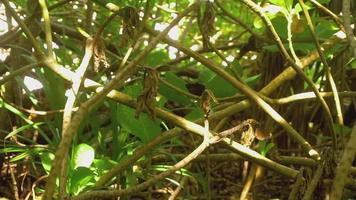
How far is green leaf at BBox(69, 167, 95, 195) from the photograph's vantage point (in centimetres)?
102

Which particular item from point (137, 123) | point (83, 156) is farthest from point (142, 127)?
point (83, 156)

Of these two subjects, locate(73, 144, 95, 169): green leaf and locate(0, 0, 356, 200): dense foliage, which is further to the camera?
locate(73, 144, 95, 169): green leaf

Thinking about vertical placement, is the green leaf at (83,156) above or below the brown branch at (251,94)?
below

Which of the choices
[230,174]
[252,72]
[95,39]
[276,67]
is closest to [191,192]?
[230,174]

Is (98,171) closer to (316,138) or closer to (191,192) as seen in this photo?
(191,192)

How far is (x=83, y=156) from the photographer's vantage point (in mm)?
1089

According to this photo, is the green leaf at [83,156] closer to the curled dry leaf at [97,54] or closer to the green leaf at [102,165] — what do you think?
the green leaf at [102,165]

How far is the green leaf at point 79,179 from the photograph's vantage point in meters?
1.02

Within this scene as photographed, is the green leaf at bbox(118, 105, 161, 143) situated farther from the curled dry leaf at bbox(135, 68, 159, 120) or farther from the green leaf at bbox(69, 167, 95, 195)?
the curled dry leaf at bbox(135, 68, 159, 120)

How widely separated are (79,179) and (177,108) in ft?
1.22

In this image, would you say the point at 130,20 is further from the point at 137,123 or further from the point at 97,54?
the point at 137,123

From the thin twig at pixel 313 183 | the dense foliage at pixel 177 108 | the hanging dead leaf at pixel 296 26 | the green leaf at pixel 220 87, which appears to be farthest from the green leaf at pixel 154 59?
the thin twig at pixel 313 183

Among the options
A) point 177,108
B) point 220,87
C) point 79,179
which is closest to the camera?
point 79,179

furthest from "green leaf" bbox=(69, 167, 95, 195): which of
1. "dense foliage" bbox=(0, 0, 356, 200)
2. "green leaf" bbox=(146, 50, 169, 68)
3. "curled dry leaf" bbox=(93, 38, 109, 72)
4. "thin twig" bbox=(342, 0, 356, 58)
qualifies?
"thin twig" bbox=(342, 0, 356, 58)
